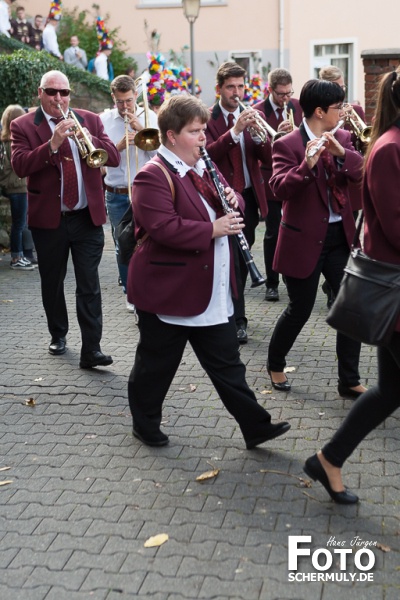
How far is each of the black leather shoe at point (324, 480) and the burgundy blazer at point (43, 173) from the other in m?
2.95

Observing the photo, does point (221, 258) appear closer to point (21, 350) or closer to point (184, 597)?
point (184, 597)

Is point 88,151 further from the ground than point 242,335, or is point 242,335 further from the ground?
point 88,151

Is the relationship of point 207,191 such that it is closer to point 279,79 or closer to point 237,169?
point 237,169

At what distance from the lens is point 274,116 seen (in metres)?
8.76

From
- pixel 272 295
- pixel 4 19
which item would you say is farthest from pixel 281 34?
pixel 272 295

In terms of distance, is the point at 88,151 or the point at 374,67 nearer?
the point at 88,151

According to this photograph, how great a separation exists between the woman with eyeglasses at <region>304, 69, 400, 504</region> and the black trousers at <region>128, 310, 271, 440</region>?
62 cm

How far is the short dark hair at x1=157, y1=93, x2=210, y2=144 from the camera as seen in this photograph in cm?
490

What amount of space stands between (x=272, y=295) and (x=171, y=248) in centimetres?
422

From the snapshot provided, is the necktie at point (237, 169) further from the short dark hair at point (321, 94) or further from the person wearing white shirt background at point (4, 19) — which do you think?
the person wearing white shirt background at point (4, 19)

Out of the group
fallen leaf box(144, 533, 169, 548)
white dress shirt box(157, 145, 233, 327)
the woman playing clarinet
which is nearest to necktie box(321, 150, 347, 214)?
the woman playing clarinet

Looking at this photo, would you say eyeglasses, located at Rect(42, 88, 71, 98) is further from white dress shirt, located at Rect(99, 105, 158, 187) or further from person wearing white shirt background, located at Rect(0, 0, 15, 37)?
person wearing white shirt background, located at Rect(0, 0, 15, 37)

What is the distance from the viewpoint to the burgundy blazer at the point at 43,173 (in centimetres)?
691

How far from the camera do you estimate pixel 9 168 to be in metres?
11.3
